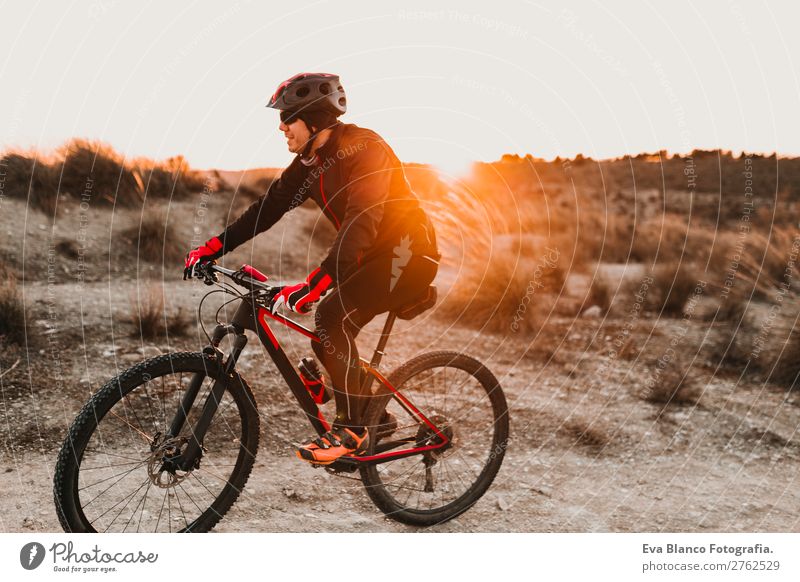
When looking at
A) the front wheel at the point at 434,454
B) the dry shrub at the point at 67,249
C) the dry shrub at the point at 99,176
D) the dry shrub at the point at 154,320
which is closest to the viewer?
the front wheel at the point at 434,454

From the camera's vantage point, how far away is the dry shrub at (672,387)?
585 centimetres

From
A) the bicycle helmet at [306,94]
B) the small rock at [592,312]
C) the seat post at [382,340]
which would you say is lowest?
the small rock at [592,312]

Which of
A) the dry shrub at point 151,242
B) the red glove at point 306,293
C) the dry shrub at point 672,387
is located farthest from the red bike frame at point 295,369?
the dry shrub at point 151,242

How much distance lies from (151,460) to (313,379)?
856mm

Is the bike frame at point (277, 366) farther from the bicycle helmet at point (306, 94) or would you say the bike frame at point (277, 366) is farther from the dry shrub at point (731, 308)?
the dry shrub at point (731, 308)

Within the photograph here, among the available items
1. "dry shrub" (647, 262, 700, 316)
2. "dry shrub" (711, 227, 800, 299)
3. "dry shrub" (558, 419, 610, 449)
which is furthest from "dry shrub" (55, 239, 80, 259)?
"dry shrub" (711, 227, 800, 299)

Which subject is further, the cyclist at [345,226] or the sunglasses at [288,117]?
the sunglasses at [288,117]

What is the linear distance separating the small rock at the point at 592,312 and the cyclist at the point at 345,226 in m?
4.86

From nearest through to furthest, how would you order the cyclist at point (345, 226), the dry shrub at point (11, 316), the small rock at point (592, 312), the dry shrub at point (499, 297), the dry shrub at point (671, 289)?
the cyclist at point (345, 226), the dry shrub at point (11, 316), the dry shrub at point (499, 297), the small rock at point (592, 312), the dry shrub at point (671, 289)

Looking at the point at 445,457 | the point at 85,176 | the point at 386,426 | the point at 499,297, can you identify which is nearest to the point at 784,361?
the point at 499,297

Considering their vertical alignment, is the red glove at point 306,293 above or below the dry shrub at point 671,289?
above

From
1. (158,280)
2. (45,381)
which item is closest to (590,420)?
(45,381)

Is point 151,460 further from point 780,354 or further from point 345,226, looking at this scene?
point 780,354
